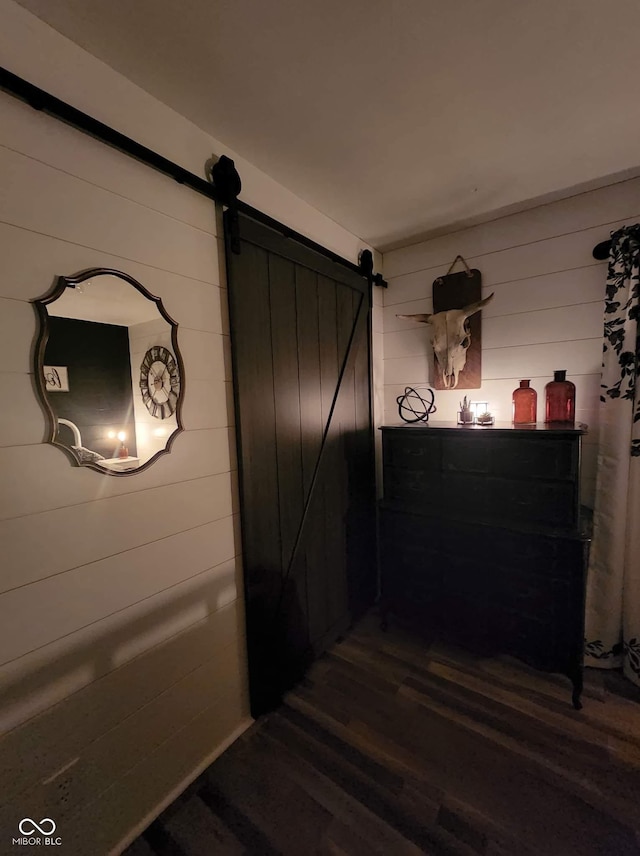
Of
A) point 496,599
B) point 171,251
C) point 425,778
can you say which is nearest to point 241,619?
point 425,778

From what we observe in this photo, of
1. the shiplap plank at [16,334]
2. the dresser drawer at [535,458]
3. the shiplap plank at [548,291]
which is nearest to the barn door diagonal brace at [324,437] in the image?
the shiplap plank at [548,291]

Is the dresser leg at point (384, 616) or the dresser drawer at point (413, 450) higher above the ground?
the dresser drawer at point (413, 450)

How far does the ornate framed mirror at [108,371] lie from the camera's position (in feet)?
3.01

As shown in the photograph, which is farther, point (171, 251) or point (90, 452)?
point (171, 251)

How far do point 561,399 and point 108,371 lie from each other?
2075 millimetres

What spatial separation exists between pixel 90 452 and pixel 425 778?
1.71 meters

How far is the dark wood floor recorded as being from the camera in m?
1.10

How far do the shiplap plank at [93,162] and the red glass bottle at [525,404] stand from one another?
1749mm

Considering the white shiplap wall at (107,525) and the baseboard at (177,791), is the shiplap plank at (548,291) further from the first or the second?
the baseboard at (177,791)

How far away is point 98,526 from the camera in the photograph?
40.1 inches

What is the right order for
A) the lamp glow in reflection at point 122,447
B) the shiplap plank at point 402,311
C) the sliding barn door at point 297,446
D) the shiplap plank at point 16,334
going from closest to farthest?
the shiplap plank at point 16,334 < the lamp glow in reflection at point 122,447 < the sliding barn door at point 297,446 < the shiplap plank at point 402,311

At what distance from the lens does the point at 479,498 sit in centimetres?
172

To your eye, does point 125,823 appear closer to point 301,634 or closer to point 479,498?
point 301,634

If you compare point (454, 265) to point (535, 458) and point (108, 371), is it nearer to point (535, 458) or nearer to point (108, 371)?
point (535, 458)
